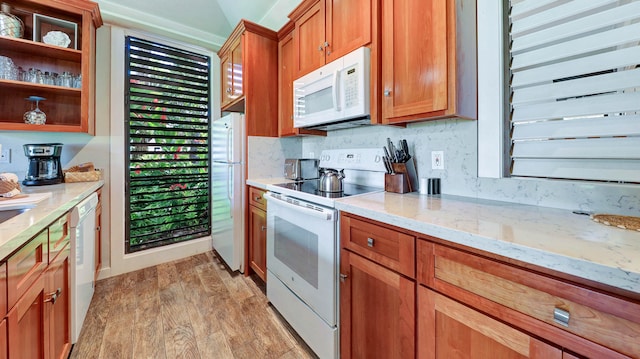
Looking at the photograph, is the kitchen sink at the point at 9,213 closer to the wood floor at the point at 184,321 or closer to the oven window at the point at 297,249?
the wood floor at the point at 184,321

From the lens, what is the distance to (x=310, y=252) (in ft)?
4.74

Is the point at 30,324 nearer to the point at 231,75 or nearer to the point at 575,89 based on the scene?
the point at 575,89

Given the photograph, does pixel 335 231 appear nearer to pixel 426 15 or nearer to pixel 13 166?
pixel 426 15

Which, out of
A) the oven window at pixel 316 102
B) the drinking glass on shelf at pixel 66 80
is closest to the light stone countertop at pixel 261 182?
the oven window at pixel 316 102

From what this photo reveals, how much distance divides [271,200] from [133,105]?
191cm

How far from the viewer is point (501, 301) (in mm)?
702

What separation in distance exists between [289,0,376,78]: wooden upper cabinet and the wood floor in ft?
6.23

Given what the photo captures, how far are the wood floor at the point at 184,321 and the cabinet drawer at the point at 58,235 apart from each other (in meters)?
0.73

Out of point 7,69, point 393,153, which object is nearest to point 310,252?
point 393,153

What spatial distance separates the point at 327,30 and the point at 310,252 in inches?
60.0

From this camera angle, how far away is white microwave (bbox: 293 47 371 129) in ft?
4.93

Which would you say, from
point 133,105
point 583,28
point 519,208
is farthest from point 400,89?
point 133,105

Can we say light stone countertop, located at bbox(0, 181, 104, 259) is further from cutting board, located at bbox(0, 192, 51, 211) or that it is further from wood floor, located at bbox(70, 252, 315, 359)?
wood floor, located at bbox(70, 252, 315, 359)

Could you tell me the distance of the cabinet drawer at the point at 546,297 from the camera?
20.7 inches
